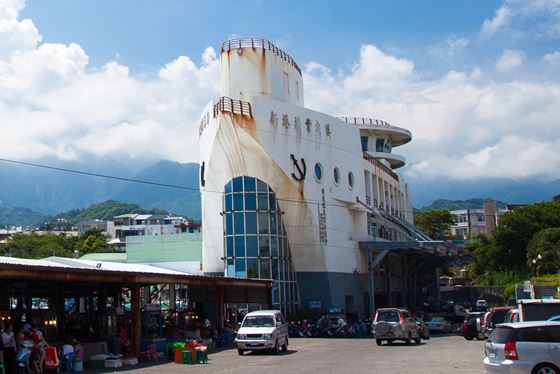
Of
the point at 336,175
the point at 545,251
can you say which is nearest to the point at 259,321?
the point at 336,175

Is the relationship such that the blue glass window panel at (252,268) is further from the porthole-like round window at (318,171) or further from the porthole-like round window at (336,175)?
the porthole-like round window at (336,175)


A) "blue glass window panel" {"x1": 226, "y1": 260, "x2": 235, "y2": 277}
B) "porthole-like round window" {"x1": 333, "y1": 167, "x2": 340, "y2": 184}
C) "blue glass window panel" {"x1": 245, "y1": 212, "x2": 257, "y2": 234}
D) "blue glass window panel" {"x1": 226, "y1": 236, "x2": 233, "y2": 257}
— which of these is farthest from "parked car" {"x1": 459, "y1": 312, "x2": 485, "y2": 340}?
"porthole-like round window" {"x1": 333, "y1": 167, "x2": 340, "y2": 184}

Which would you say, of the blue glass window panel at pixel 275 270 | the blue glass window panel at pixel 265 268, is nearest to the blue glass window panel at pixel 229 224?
the blue glass window panel at pixel 265 268

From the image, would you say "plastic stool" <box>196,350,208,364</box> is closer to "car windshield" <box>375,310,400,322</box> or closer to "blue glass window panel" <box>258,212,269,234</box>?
"car windshield" <box>375,310,400,322</box>

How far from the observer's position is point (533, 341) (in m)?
13.9

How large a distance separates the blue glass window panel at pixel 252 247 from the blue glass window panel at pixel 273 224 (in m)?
1.32

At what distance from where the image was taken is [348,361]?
2294 centimetres

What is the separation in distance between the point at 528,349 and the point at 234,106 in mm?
36372

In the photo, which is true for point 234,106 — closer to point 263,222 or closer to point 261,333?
point 263,222

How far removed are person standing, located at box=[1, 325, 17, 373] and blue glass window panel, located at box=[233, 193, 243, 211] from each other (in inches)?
1170

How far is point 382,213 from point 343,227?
9381 millimetres

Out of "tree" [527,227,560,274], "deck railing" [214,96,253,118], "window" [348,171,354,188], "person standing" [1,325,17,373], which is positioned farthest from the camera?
"tree" [527,227,560,274]

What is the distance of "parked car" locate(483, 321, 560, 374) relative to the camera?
13.8 meters

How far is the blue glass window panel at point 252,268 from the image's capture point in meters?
48.4
